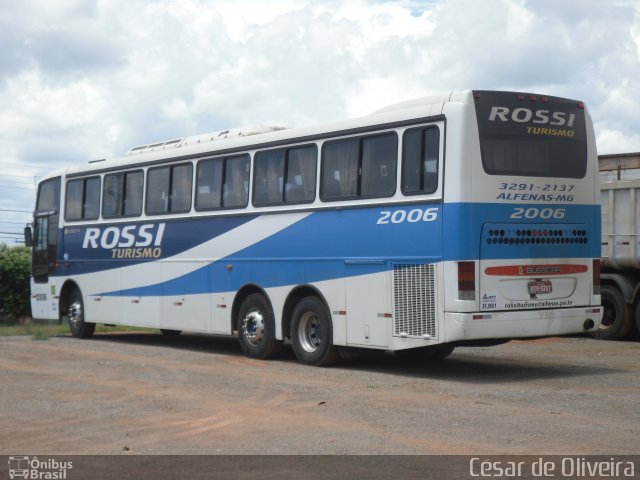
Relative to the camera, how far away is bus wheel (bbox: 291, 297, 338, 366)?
15.3 metres

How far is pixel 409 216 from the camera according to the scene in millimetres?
13852

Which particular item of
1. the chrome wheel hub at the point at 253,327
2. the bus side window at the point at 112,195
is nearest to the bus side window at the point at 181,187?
the bus side window at the point at 112,195

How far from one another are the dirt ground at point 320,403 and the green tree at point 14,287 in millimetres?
14409

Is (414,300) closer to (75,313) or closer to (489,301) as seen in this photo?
(489,301)

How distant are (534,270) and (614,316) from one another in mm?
7035

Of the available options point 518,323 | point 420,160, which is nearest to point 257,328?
point 420,160

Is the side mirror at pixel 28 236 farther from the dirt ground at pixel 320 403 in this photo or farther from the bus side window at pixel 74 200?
the dirt ground at pixel 320 403

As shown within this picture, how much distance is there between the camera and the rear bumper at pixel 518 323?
43.3 ft

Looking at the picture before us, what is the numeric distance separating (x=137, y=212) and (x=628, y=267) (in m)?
8.92

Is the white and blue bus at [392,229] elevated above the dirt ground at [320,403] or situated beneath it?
elevated above

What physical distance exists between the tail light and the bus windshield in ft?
3.94

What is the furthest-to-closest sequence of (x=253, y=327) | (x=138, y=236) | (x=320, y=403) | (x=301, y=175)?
(x=138, y=236) < (x=253, y=327) < (x=301, y=175) < (x=320, y=403)
